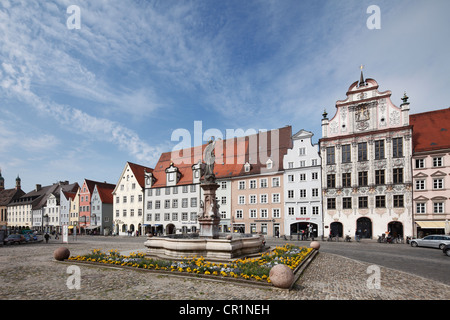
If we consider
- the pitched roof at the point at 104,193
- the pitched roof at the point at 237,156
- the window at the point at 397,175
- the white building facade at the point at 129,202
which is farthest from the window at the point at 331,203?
the pitched roof at the point at 104,193

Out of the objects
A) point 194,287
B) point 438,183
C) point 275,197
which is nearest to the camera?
point 194,287

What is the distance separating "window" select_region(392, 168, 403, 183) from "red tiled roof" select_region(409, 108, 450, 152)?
3.07 metres

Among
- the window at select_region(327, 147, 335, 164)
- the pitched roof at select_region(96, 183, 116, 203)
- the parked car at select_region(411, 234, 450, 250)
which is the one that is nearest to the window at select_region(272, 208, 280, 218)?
the window at select_region(327, 147, 335, 164)

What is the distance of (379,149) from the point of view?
3734 centimetres

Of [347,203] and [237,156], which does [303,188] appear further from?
[237,156]

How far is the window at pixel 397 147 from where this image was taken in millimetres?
35969

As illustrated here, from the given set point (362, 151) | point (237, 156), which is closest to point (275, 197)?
point (237, 156)

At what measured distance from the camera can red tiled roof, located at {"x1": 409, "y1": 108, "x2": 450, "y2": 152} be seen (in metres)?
34.8

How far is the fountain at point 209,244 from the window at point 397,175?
83.8ft

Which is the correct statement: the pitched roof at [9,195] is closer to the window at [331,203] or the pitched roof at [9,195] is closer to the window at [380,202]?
the window at [331,203]

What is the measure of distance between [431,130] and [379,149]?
22.2 feet

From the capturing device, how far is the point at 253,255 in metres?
16.4

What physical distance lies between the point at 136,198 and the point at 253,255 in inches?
1774
